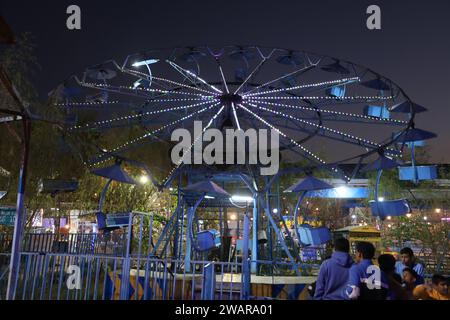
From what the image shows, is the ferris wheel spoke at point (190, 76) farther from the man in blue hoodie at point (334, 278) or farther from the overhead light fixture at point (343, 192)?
the overhead light fixture at point (343, 192)

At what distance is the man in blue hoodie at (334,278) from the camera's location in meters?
5.16

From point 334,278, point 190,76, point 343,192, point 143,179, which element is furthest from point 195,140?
point 343,192

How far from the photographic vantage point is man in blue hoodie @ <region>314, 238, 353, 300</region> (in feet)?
16.9

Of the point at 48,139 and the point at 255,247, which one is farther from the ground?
the point at 48,139

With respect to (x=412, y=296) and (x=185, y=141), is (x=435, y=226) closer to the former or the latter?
(x=185, y=141)

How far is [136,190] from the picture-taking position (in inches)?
944

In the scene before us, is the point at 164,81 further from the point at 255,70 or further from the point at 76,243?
the point at 76,243

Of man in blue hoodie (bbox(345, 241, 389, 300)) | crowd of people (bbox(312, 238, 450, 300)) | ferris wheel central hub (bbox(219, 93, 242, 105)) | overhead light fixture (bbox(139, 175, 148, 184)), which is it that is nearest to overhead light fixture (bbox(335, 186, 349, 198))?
overhead light fixture (bbox(139, 175, 148, 184))

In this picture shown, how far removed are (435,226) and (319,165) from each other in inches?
691

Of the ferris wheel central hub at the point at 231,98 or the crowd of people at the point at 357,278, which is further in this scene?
the ferris wheel central hub at the point at 231,98

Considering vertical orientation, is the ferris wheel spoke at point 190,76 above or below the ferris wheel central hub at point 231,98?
above

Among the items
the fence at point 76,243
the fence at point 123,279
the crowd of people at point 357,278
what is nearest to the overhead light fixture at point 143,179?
the fence at point 76,243

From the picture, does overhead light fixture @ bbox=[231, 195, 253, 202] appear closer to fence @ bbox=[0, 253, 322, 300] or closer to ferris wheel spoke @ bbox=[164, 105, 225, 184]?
ferris wheel spoke @ bbox=[164, 105, 225, 184]
